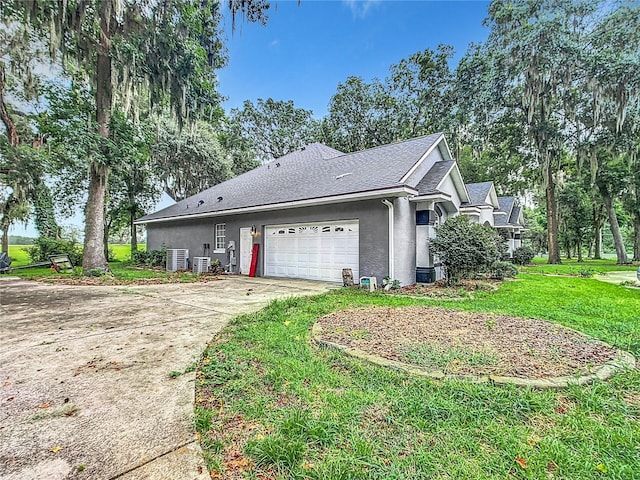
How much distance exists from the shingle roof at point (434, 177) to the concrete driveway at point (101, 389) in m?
6.09

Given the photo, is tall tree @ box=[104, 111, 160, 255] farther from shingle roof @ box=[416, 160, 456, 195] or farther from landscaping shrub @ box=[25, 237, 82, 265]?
shingle roof @ box=[416, 160, 456, 195]

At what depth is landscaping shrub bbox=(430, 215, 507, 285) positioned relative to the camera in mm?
8078

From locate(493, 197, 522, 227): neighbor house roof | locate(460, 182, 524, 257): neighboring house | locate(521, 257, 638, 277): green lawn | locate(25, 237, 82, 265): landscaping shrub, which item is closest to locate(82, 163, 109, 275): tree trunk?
locate(25, 237, 82, 265): landscaping shrub

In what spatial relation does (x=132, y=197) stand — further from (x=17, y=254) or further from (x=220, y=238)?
(x=220, y=238)

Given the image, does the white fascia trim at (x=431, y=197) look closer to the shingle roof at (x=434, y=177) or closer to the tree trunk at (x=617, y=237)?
the shingle roof at (x=434, y=177)

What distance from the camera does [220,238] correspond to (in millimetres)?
13367

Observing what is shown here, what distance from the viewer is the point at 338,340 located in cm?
370

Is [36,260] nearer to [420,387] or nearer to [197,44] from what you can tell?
[197,44]

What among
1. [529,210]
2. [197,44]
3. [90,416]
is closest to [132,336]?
[90,416]

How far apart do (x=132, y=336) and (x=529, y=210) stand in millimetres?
50462

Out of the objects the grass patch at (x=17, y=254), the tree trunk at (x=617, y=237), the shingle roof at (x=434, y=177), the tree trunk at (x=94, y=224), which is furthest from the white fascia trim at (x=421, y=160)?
the grass patch at (x=17, y=254)

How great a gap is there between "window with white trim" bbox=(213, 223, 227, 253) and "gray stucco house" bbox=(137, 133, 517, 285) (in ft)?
0.14

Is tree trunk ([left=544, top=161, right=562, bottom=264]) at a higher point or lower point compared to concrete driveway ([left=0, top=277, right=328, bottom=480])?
higher

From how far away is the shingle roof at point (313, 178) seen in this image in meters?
9.03
